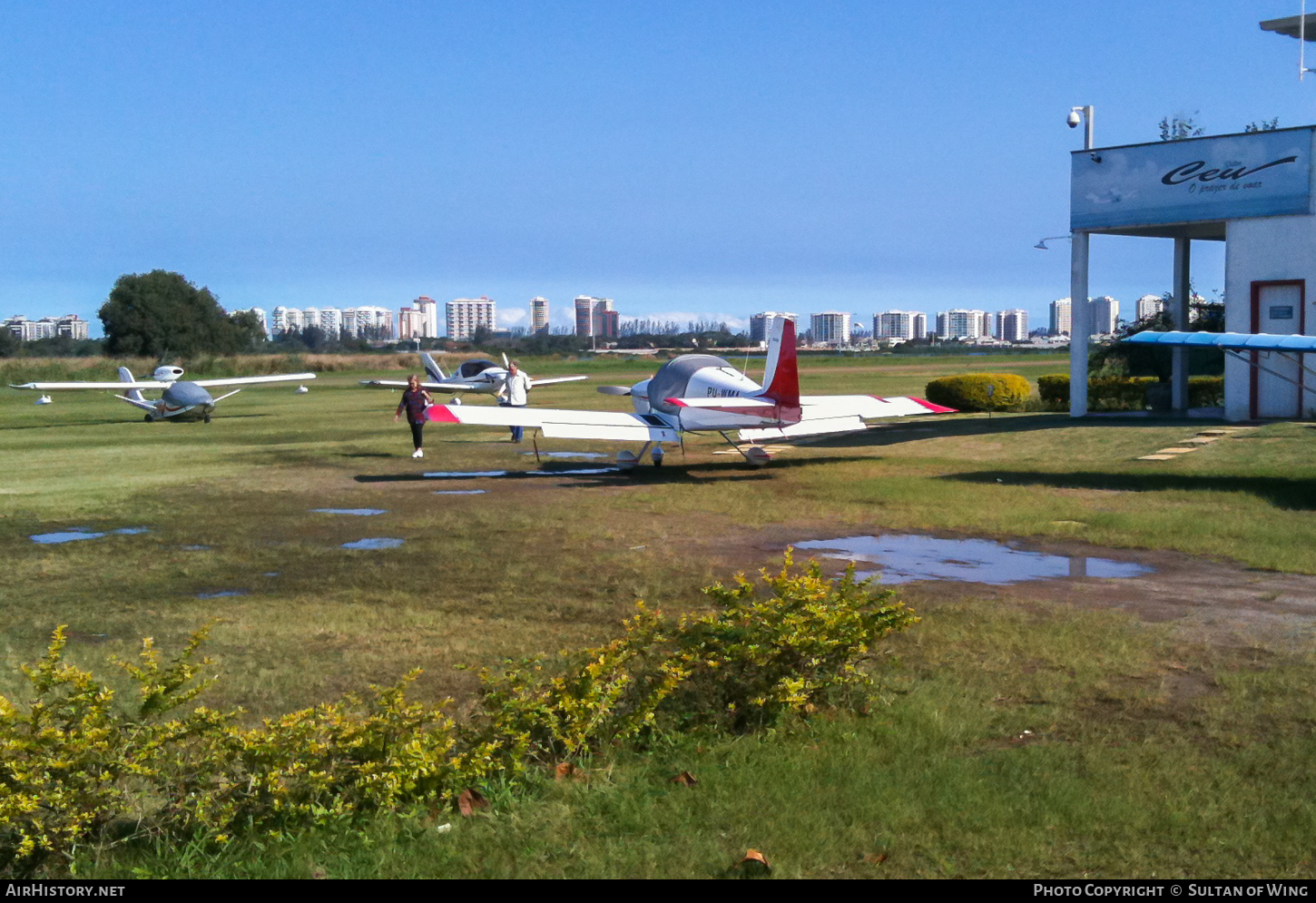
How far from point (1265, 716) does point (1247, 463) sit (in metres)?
13.2

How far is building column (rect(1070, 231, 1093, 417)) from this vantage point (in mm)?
26219

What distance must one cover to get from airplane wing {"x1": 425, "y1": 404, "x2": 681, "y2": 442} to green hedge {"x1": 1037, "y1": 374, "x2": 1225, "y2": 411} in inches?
560

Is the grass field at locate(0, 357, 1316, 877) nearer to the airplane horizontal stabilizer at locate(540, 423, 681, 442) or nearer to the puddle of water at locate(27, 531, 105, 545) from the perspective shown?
the puddle of water at locate(27, 531, 105, 545)

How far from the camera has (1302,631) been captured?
794cm

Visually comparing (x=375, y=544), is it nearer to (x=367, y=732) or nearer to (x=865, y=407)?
(x=367, y=732)

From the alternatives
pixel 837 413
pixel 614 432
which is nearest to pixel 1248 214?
pixel 837 413

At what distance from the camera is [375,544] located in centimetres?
1302


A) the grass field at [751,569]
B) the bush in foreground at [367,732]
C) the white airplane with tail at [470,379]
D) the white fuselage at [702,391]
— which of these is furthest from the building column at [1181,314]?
the bush in foreground at [367,732]

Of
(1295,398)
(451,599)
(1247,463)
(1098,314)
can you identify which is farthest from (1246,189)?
(1098,314)

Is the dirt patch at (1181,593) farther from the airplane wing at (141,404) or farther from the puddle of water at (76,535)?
the airplane wing at (141,404)

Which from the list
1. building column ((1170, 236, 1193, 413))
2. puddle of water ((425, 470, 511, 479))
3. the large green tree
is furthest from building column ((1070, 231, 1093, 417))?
the large green tree

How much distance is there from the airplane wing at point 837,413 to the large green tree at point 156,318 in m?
79.3

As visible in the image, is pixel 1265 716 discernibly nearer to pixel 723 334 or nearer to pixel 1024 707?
pixel 1024 707

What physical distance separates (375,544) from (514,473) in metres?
7.47
